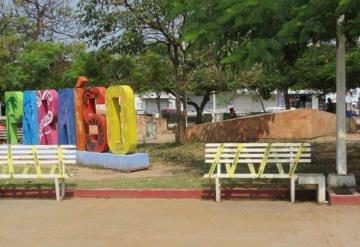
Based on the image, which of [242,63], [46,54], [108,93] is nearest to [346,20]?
[242,63]

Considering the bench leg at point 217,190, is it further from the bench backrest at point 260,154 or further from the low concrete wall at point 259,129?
the low concrete wall at point 259,129

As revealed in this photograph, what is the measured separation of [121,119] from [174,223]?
272 inches

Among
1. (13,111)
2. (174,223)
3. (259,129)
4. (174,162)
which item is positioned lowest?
(174,223)

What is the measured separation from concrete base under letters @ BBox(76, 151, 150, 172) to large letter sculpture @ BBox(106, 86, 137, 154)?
0.24 meters

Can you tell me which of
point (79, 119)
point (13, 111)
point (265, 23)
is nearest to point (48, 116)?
point (79, 119)

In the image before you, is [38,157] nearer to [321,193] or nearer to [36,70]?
[321,193]

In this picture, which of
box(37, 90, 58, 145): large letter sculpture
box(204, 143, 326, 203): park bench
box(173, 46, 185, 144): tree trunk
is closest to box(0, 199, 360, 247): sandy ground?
box(204, 143, 326, 203): park bench

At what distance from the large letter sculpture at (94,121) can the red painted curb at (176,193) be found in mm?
4997

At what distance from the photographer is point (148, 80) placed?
89.2 feet

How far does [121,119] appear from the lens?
1548cm

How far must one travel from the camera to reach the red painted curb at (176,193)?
1061 centimetres

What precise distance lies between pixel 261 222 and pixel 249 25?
3.89 metres

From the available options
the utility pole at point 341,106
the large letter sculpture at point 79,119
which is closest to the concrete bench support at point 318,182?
the utility pole at point 341,106

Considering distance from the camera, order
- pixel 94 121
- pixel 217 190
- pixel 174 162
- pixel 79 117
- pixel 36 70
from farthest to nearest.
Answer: pixel 36 70
pixel 79 117
pixel 174 162
pixel 94 121
pixel 217 190
